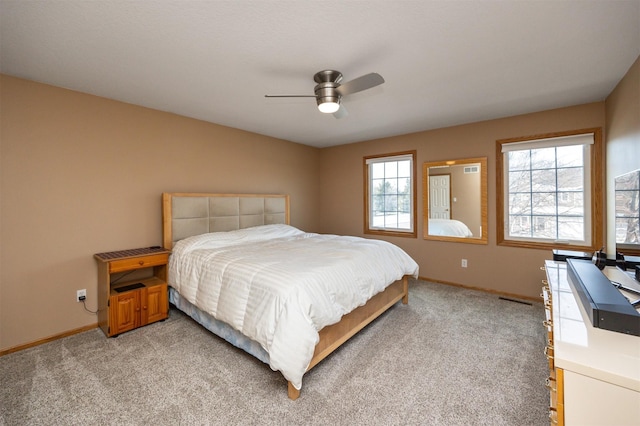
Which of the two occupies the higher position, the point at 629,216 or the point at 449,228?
the point at 629,216

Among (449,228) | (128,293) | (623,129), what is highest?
(623,129)

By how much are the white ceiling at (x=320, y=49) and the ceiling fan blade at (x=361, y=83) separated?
21 centimetres

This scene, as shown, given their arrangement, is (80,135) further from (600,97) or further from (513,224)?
(600,97)

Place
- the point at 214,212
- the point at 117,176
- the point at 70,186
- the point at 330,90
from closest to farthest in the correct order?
the point at 330,90, the point at 70,186, the point at 117,176, the point at 214,212

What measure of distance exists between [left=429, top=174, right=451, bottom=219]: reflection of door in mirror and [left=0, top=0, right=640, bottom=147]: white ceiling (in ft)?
4.19

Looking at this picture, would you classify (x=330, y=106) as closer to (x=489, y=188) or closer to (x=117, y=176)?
(x=117, y=176)

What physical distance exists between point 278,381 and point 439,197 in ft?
11.3

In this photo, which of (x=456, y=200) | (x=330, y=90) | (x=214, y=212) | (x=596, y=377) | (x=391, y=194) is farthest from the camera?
(x=391, y=194)

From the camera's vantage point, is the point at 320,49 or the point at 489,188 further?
the point at 489,188

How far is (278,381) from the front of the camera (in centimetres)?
196

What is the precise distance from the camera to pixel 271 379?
1.98 metres

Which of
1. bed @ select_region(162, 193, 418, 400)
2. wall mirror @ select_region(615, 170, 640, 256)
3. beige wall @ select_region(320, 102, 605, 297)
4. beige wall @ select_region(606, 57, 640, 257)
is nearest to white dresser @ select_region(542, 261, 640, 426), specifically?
wall mirror @ select_region(615, 170, 640, 256)

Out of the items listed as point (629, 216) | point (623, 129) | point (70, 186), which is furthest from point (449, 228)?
point (70, 186)

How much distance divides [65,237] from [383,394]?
3.19 m
